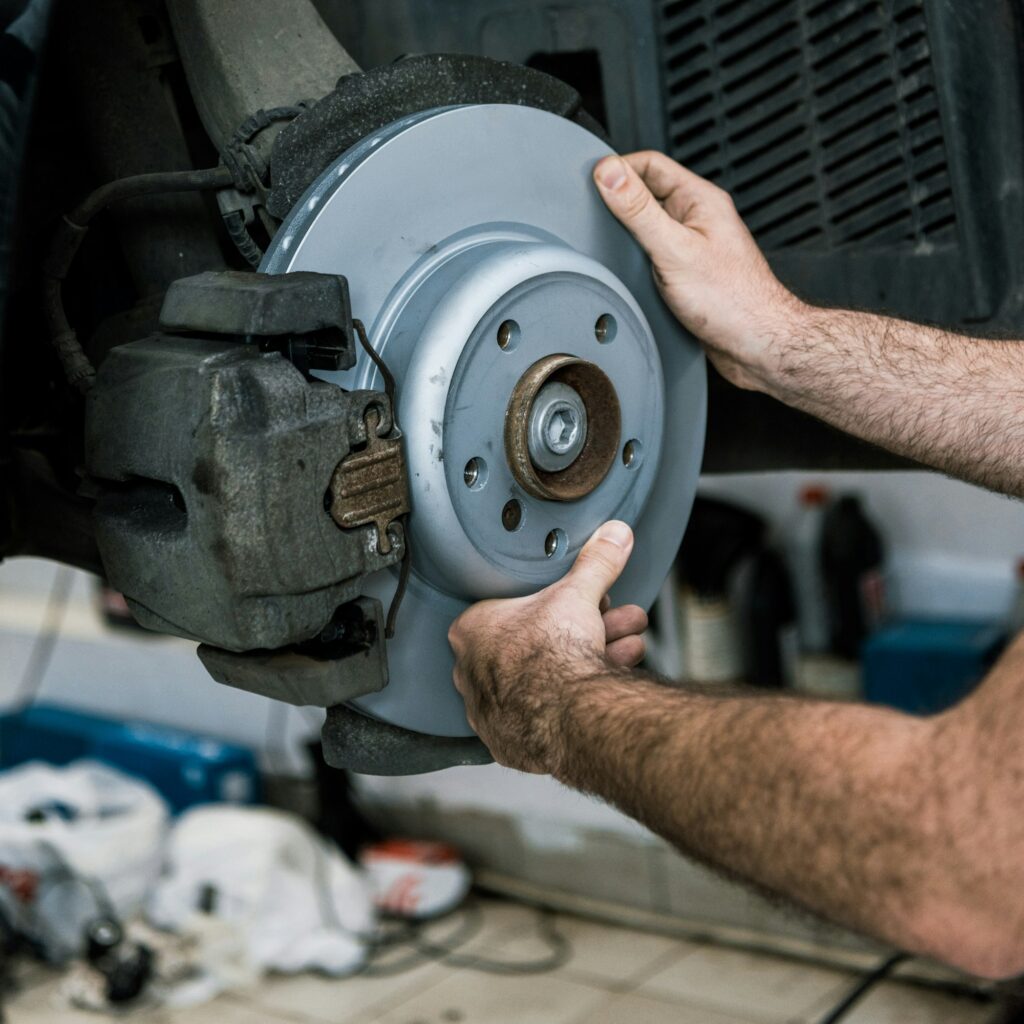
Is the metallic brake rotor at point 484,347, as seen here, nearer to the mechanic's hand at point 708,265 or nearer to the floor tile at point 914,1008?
the mechanic's hand at point 708,265

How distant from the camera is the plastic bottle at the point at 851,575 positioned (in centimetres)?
241

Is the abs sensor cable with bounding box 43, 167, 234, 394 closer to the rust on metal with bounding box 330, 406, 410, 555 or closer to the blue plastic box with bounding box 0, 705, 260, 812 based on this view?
the rust on metal with bounding box 330, 406, 410, 555

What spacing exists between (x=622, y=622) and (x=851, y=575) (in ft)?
5.49

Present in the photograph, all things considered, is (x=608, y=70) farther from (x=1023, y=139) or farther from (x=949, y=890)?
(x=949, y=890)

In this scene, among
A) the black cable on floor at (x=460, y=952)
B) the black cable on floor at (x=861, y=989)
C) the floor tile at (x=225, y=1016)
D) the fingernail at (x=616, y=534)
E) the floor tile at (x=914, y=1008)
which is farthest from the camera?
the black cable on floor at (x=460, y=952)

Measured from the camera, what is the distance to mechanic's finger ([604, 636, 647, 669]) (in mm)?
812

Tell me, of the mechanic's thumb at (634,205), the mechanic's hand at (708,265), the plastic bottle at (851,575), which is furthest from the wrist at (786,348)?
the plastic bottle at (851,575)

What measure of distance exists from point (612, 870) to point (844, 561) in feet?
2.80

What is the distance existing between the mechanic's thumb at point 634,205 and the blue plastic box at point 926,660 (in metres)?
1.49

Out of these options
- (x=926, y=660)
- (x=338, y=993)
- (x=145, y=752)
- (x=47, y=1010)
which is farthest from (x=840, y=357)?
(x=145, y=752)

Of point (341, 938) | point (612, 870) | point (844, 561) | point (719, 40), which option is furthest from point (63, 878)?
point (719, 40)

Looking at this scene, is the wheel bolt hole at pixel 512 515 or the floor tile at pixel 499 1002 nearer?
the wheel bolt hole at pixel 512 515

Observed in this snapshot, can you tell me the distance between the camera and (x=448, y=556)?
0.72 meters

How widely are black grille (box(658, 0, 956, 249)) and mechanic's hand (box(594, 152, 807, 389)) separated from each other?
0.21ft
